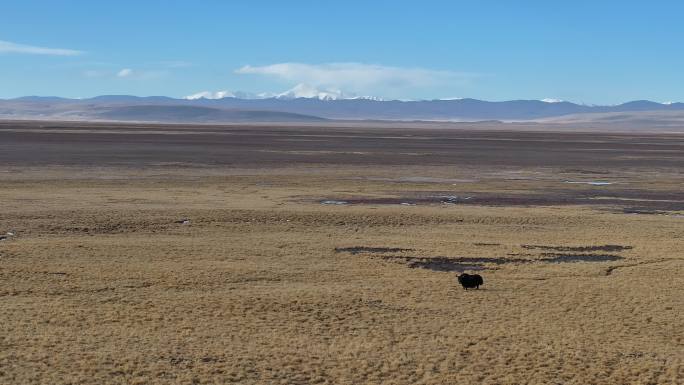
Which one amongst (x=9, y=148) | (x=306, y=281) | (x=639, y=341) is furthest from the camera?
(x=9, y=148)

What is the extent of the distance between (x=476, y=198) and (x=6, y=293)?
20.4 m

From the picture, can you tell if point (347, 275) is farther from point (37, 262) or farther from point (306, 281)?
point (37, 262)

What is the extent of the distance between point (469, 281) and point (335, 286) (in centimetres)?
247

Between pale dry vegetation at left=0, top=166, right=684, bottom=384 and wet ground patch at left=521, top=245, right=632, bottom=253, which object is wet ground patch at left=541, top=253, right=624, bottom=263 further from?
wet ground patch at left=521, top=245, right=632, bottom=253

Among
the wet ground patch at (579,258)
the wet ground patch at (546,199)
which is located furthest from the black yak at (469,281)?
the wet ground patch at (546,199)

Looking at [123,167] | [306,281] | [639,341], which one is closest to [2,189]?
[123,167]

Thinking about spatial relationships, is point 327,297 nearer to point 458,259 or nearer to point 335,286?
point 335,286

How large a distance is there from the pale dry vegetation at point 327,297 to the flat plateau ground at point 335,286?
47 mm

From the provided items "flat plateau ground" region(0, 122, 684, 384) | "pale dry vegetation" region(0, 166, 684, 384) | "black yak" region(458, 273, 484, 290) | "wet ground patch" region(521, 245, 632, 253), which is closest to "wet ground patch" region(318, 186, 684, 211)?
"flat plateau ground" region(0, 122, 684, 384)

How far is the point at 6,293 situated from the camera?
1400cm

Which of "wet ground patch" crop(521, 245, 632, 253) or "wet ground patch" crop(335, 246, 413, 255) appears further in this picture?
"wet ground patch" crop(521, 245, 632, 253)

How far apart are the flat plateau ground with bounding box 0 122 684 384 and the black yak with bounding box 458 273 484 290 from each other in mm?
255

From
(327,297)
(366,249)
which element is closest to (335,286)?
(327,297)

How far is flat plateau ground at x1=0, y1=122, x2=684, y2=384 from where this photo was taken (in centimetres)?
1070
